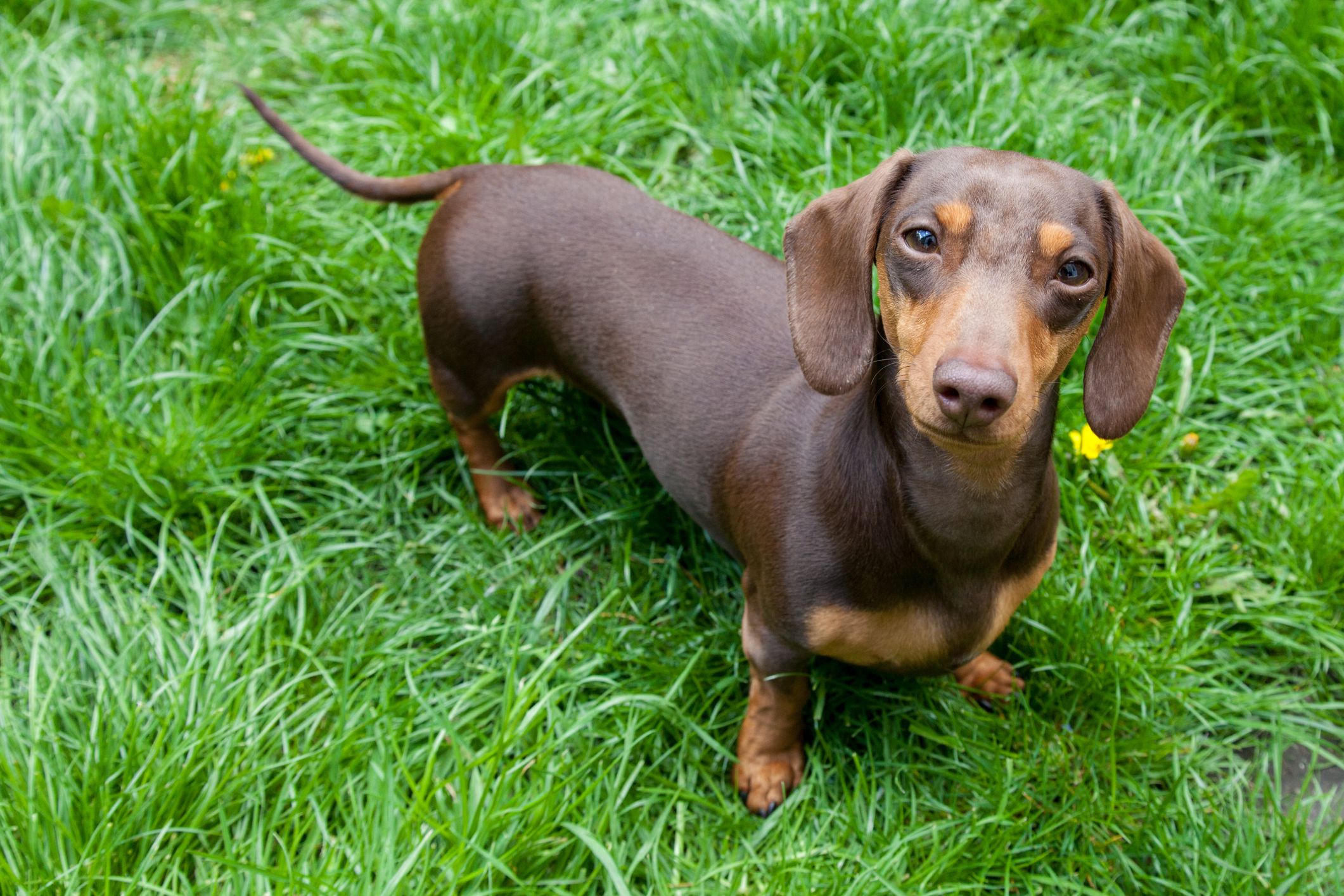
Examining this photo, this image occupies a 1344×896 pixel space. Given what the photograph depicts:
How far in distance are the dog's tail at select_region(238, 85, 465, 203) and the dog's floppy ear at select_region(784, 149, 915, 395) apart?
1.45 meters

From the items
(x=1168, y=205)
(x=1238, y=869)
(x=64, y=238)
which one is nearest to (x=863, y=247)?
(x=1238, y=869)

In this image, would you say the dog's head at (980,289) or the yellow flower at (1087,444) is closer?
the dog's head at (980,289)

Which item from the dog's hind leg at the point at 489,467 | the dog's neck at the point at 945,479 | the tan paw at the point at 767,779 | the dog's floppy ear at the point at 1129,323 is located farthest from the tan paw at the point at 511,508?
the dog's floppy ear at the point at 1129,323

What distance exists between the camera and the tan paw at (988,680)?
→ 317 cm

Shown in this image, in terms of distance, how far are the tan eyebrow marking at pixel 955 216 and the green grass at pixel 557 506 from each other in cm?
139

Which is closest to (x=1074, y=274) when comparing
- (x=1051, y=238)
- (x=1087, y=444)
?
(x=1051, y=238)

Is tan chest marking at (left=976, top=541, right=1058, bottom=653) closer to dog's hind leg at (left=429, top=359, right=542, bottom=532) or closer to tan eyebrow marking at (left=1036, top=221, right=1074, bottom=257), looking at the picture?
tan eyebrow marking at (left=1036, top=221, right=1074, bottom=257)

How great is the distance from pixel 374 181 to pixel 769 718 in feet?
6.30

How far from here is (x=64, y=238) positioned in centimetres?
408

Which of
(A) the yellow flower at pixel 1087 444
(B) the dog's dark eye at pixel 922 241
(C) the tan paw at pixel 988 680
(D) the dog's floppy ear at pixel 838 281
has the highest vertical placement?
(B) the dog's dark eye at pixel 922 241

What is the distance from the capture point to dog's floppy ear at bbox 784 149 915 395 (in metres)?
2.30

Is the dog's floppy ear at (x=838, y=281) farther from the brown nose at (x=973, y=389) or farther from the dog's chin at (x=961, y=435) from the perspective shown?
the brown nose at (x=973, y=389)

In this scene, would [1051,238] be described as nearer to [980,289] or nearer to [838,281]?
[980,289]

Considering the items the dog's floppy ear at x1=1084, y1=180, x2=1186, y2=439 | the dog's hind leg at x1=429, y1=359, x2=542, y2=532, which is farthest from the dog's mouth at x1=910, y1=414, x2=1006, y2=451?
the dog's hind leg at x1=429, y1=359, x2=542, y2=532
